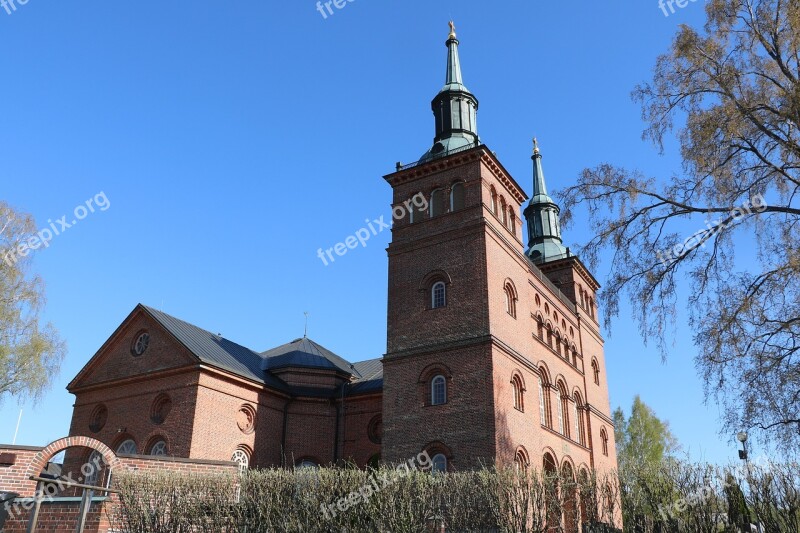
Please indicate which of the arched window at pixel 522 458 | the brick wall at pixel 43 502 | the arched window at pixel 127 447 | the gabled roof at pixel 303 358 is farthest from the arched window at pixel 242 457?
the arched window at pixel 522 458

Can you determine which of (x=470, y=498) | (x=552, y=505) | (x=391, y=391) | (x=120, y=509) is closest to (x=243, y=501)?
(x=120, y=509)

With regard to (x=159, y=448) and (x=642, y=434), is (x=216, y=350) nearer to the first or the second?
(x=159, y=448)

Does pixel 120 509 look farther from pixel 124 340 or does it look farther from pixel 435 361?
pixel 124 340

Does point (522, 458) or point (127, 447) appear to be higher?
point (127, 447)

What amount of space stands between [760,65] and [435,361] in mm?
14445

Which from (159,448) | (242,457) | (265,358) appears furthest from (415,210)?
(159,448)

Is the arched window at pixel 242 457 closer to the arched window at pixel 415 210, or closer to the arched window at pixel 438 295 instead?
the arched window at pixel 438 295

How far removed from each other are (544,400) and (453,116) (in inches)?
516

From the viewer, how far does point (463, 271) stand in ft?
83.2

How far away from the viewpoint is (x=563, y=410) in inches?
1186

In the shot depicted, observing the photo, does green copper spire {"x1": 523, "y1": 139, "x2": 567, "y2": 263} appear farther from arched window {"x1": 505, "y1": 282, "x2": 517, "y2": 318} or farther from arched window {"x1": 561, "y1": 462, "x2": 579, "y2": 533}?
arched window {"x1": 561, "y1": 462, "x2": 579, "y2": 533}

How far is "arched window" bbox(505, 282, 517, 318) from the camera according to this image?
26.6 meters

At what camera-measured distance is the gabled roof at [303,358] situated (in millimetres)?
32188

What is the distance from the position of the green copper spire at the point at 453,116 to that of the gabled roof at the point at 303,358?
11268mm
